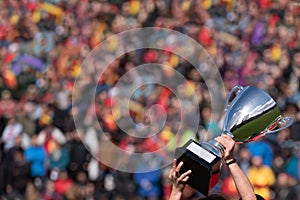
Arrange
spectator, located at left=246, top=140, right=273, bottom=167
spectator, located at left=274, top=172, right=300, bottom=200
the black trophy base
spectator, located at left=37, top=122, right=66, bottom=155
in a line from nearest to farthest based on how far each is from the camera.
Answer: the black trophy base → spectator, located at left=274, top=172, right=300, bottom=200 → spectator, located at left=246, top=140, right=273, bottom=167 → spectator, located at left=37, top=122, right=66, bottom=155

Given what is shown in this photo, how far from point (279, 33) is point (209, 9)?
3.81 feet

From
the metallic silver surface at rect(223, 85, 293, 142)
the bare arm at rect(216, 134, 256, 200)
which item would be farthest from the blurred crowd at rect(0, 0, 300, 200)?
the bare arm at rect(216, 134, 256, 200)

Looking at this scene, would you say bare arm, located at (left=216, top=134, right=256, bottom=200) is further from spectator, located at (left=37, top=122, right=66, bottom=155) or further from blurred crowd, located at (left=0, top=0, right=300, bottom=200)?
spectator, located at (left=37, top=122, right=66, bottom=155)

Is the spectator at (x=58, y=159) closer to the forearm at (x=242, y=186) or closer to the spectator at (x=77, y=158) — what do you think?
the spectator at (x=77, y=158)

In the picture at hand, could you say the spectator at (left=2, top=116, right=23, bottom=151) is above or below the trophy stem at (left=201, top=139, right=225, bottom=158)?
below

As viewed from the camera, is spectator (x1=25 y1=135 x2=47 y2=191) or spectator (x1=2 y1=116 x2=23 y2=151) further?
spectator (x1=2 y1=116 x2=23 y2=151)

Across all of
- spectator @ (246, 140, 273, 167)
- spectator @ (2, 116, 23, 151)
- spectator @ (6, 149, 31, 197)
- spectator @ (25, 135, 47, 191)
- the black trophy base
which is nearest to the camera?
the black trophy base

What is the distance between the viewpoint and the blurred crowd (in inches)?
324

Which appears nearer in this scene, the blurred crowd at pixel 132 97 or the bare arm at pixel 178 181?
the bare arm at pixel 178 181

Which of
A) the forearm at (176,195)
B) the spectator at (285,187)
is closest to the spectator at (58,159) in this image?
the spectator at (285,187)

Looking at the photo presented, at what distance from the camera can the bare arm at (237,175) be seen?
3314 millimetres

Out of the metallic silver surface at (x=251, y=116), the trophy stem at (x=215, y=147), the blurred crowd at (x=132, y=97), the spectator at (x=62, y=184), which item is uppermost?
the metallic silver surface at (x=251, y=116)

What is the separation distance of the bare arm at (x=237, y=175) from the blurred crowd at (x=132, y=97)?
432cm

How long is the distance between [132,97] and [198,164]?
19.3 ft
